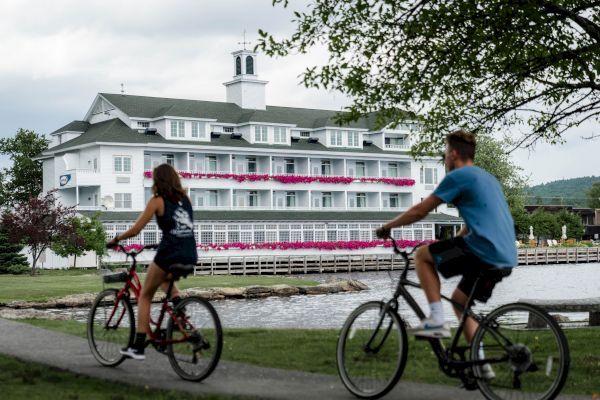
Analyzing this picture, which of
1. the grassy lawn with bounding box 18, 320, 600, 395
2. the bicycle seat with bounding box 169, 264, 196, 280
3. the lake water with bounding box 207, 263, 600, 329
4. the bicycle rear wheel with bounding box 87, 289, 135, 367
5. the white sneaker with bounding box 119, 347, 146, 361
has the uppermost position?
the bicycle seat with bounding box 169, 264, 196, 280

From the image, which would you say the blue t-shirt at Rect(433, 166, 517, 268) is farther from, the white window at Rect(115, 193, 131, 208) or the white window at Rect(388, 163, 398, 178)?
the white window at Rect(388, 163, 398, 178)

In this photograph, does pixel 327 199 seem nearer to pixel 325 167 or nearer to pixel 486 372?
pixel 325 167

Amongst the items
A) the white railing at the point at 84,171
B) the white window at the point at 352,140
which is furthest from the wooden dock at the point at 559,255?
the white railing at the point at 84,171

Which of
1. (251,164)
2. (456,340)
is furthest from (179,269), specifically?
(251,164)

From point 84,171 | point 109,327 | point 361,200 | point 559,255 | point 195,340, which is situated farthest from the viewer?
point 559,255

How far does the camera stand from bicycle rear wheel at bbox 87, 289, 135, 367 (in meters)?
9.74

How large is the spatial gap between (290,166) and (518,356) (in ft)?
253

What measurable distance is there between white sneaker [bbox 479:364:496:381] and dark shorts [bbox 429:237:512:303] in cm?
49

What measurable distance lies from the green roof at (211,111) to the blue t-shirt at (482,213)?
67225 millimetres

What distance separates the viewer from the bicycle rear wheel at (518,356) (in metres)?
6.96

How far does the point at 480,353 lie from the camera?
7.24m

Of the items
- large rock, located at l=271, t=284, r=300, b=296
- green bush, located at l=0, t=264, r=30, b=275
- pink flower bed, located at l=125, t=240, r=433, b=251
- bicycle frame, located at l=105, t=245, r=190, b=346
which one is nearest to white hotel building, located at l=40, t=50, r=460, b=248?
pink flower bed, located at l=125, t=240, r=433, b=251

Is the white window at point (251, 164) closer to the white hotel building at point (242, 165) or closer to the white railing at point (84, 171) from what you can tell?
the white hotel building at point (242, 165)

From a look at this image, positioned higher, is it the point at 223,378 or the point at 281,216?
the point at 281,216
